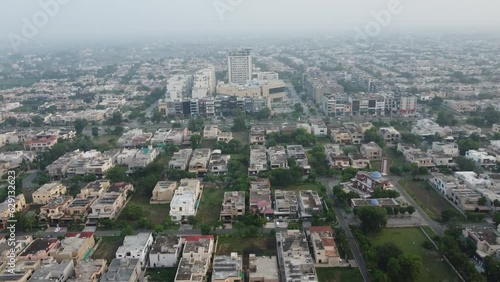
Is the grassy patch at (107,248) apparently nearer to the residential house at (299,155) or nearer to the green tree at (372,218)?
the green tree at (372,218)

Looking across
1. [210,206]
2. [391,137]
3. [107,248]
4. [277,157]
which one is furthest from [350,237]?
[391,137]

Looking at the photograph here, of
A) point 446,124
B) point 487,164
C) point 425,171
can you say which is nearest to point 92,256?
point 425,171

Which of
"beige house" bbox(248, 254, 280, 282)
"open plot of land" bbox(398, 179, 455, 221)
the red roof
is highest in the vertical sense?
Result: the red roof

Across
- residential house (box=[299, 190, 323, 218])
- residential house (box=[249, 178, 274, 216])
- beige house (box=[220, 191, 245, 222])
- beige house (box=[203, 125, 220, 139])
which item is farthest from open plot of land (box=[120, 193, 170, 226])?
beige house (box=[203, 125, 220, 139])

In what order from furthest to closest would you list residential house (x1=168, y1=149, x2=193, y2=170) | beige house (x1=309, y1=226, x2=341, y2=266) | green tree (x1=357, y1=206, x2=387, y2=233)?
1. residential house (x1=168, y1=149, x2=193, y2=170)
2. green tree (x1=357, y1=206, x2=387, y2=233)
3. beige house (x1=309, y1=226, x2=341, y2=266)

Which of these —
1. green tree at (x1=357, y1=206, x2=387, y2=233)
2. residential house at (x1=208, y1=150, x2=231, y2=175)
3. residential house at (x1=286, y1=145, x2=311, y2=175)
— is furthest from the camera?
residential house at (x1=208, y1=150, x2=231, y2=175)

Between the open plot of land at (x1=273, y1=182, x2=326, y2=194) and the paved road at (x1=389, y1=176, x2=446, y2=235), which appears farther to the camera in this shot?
the open plot of land at (x1=273, y1=182, x2=326, y2=194)

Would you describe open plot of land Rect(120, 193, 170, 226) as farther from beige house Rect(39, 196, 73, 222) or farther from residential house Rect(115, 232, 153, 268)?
beige house Rect(39, 196, 73, 222)

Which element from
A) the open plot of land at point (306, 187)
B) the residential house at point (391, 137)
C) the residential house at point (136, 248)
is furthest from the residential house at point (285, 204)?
the residential house at point (391, 137)
